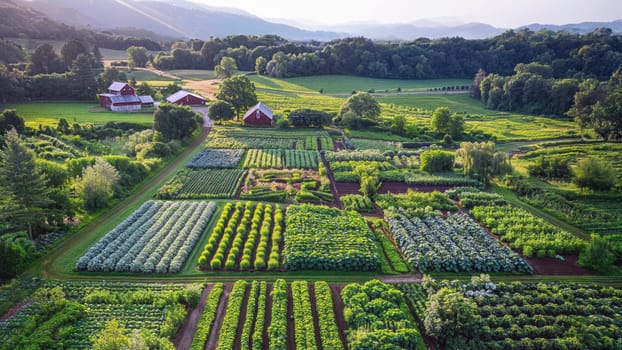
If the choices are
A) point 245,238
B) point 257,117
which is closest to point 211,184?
point 245,238

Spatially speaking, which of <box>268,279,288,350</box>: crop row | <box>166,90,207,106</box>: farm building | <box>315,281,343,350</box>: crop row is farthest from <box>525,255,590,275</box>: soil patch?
<box>166,90,207,106</box>: farm building

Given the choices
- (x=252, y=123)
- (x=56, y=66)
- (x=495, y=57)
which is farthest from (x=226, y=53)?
(x=495, y=57)

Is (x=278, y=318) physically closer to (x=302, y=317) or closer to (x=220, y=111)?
(x=302, y=317)

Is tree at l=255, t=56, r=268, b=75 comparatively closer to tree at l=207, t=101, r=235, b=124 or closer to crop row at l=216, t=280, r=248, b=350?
tree at l=207, t=101, r=235, b=124

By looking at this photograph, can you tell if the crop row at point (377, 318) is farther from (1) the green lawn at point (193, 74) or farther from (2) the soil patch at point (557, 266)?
(1) the green lawn at point (193, 74)

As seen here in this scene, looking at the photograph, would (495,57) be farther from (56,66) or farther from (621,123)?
(56,66)

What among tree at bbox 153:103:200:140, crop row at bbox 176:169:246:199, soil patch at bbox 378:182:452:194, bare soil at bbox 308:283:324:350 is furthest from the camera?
tree at bbox 153:103:200:140
